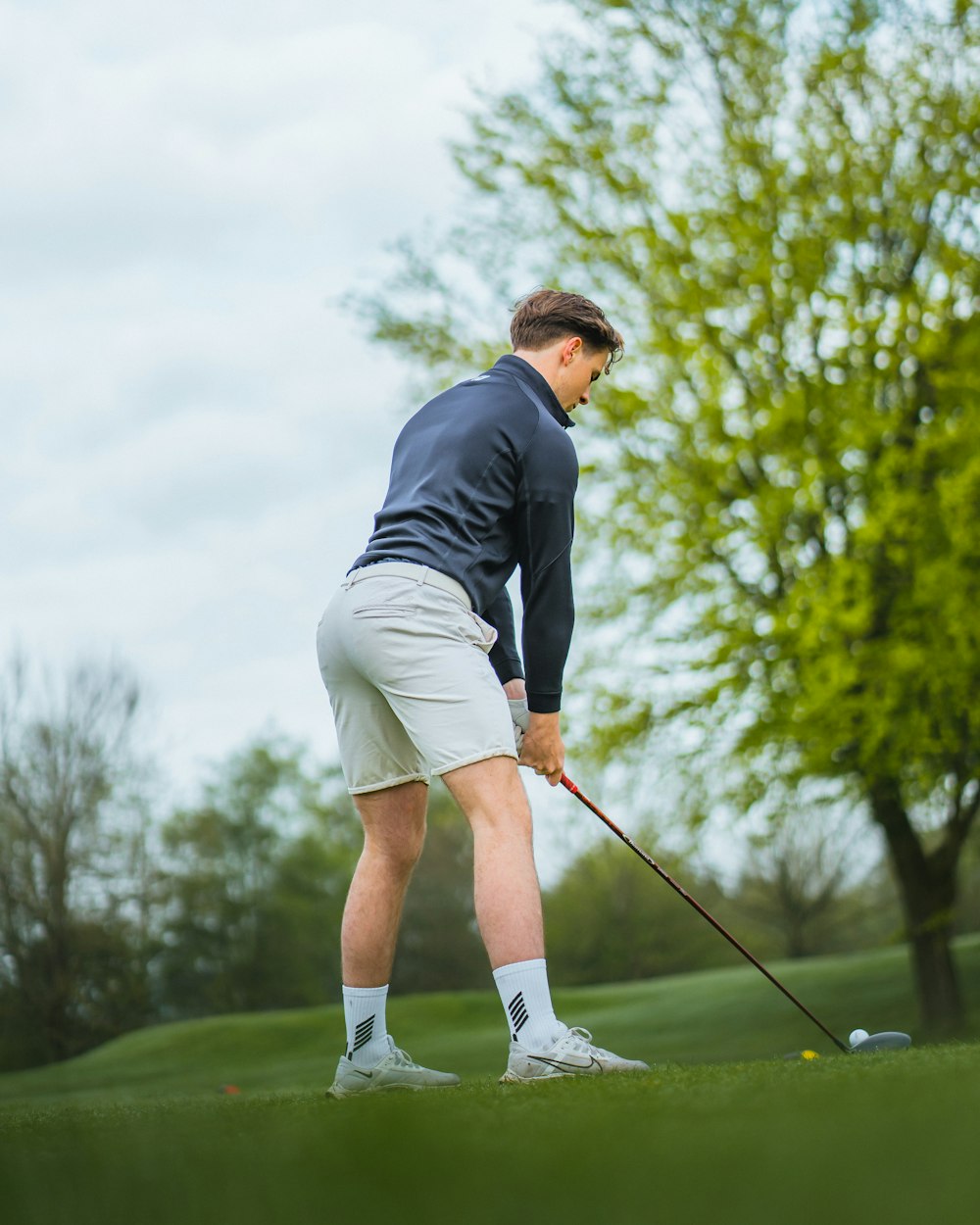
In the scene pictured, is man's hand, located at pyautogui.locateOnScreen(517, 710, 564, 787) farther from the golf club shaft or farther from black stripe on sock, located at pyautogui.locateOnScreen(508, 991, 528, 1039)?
black stripe on sock, located at pyautogui.locateOnScreen(508, 991, 528, 1039)

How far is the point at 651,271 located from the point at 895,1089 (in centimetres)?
917

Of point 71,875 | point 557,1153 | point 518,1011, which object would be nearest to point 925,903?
point 518,1011

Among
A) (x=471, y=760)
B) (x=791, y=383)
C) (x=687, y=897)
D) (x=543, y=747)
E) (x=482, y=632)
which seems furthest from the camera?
(x=791, y=383)

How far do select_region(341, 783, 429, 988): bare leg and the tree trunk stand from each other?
7.60m

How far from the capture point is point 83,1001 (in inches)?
860

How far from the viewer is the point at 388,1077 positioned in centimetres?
312

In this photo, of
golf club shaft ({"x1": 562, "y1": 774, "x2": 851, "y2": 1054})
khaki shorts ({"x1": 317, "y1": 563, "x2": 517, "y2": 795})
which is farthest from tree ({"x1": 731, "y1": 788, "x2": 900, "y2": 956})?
khaki shorts ({"x1": 317, "y1": 563, "x2": 517, "y2": 795})

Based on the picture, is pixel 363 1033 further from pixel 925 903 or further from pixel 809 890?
pixel 809 890

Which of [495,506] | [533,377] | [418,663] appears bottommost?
[418,663]

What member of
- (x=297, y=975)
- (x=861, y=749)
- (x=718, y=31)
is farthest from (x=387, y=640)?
(x=297, y=975)

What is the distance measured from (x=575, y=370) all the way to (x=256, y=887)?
3034 cm

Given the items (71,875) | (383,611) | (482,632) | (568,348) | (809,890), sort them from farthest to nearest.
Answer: (809,890)
(71,875)
(568,348)
(482,632)
(383,611)

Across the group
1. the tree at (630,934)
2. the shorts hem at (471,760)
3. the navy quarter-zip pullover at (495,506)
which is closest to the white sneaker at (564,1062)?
the shorts hem at (471,760)

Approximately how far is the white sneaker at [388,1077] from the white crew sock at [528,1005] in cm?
35
